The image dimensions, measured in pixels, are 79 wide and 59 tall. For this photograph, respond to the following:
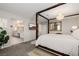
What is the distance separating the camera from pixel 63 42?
1806mm

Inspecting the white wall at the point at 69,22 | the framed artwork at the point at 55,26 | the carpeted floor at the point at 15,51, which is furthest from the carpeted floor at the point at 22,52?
the white wall at the point at 69,22

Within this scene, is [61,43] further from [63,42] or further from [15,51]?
[15,51]

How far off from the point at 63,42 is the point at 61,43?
7cm

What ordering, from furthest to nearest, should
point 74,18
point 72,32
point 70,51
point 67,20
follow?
point 72,32, point 67,20, point 74,18, point 70,51

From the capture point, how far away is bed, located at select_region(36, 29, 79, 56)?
159cm

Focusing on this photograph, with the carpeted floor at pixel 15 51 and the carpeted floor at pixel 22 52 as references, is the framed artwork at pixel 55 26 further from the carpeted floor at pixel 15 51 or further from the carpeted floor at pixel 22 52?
the carpeted floor at pixel 15 51

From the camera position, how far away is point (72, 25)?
79.0 inches

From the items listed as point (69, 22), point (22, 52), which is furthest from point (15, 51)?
point (69, 22)

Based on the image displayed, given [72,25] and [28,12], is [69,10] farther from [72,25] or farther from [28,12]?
[28,12]

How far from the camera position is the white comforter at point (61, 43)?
159cm

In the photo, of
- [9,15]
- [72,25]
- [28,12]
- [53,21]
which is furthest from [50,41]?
[9,15]

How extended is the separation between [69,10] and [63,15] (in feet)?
0.70

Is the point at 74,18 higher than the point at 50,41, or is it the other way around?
the point at 74,18

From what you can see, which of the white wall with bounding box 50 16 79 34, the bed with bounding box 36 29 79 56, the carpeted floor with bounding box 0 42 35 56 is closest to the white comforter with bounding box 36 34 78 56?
the bed with bounding box 36 29 79 56
